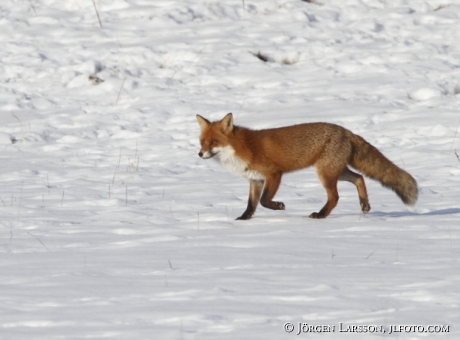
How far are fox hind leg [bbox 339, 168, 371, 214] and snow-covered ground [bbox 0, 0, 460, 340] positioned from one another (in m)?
0.30

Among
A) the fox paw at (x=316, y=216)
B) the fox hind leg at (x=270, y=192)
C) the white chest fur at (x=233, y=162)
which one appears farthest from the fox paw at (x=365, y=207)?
the white chest fur at (x=233, y=162)

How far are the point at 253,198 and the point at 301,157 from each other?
623mm

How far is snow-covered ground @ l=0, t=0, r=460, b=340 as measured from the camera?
379cm

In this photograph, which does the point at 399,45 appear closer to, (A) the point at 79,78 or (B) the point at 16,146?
(A) the point at 79,78

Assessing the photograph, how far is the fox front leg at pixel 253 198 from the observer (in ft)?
22.7

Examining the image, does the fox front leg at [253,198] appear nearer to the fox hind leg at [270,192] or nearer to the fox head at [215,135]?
the fox hind leg at [270,192]

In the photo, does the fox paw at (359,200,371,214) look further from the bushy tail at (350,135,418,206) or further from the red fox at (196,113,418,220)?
the bushy tail at (350,135,418,206)

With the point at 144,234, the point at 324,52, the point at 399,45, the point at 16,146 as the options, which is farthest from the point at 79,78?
the point at 144,234

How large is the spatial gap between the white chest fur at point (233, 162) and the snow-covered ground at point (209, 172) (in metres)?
0.46

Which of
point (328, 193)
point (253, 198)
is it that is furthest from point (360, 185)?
point (253, 198)

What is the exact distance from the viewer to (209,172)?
9773 millimetres

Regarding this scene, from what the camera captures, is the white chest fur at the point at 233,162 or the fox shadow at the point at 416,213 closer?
the fox shadow at the point at 416,213

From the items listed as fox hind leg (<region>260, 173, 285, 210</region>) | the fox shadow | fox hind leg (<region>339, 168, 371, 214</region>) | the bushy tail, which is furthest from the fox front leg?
the fox shadow

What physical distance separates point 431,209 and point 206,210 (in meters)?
2.22
